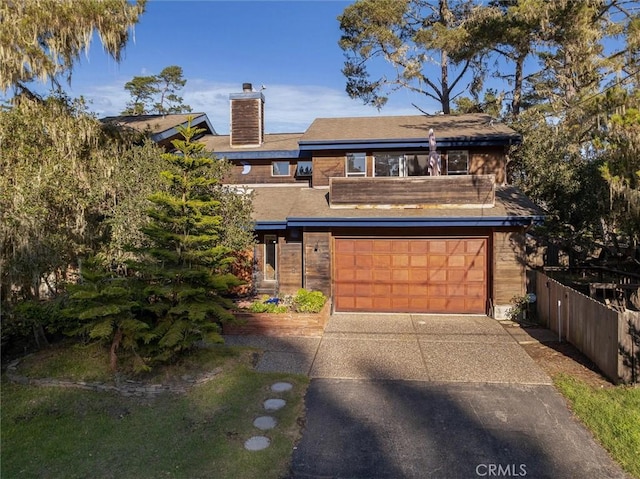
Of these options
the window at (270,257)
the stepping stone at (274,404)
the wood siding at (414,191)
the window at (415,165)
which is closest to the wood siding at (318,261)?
the wood siding at (414,191)

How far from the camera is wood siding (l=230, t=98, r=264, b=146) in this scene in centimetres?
1875

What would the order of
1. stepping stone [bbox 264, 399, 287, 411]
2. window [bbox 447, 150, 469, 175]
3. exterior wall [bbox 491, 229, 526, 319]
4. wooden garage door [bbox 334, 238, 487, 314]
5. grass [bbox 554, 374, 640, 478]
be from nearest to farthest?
grass [bbox 554, 374, 640, 478], stepping stone [bbox 264, 399, 287, 411], exterior wall [bbox 491, 229, 526, 319], wooden garage door [bbox 334, 238, 487, 314], window [bbox 447, 150, 469, 175]

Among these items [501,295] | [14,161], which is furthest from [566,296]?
[14,161]

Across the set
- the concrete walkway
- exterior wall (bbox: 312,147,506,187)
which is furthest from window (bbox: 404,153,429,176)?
the concrete walkway

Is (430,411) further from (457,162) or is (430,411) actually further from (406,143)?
(457,162)

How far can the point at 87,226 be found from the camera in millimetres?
10125

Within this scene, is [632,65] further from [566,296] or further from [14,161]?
[14,161]

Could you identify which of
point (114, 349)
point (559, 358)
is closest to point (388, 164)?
point (559, 358)

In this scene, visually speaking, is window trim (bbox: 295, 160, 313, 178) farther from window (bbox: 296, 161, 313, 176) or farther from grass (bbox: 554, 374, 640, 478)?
grass (bbox: 554, 374, 640, 478)

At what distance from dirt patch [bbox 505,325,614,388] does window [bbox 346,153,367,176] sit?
745 cm

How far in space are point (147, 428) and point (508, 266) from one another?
10.3 m

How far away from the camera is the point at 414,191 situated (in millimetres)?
13383
